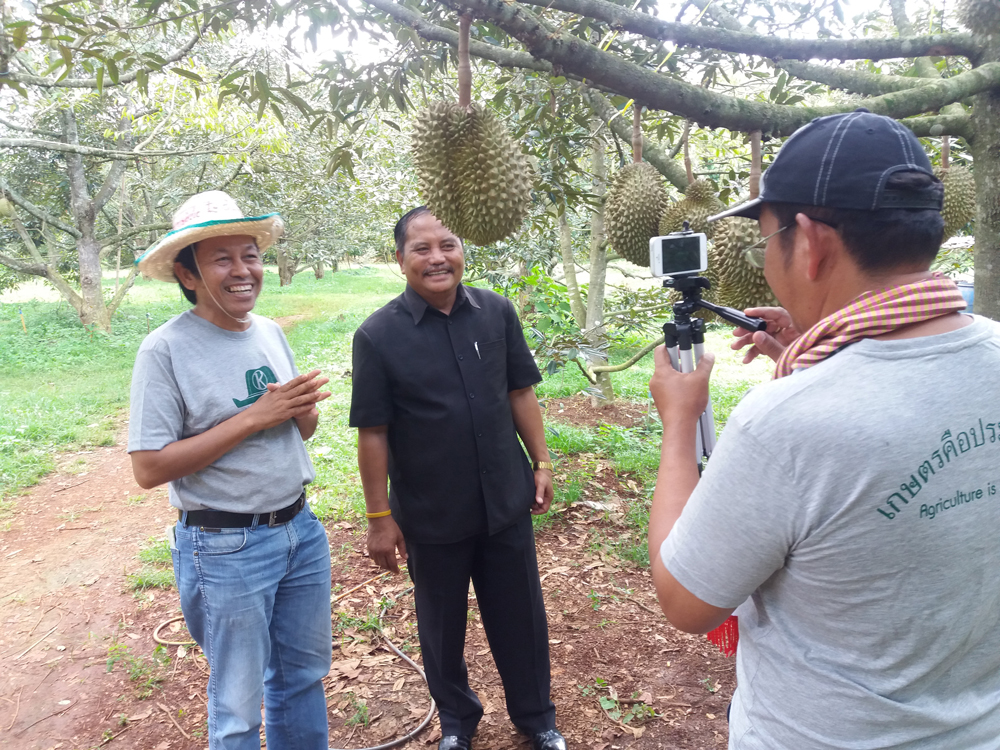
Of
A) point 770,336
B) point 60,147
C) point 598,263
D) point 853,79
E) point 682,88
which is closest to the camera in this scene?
point 682,88

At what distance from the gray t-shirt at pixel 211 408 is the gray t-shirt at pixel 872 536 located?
1342 millimetres

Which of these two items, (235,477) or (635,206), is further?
(635,206)

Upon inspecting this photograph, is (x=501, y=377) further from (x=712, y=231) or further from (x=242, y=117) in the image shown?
(x=242, y=117)

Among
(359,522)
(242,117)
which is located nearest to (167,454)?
(359,522)

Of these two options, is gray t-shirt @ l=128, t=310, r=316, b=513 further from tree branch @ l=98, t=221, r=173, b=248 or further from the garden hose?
tree branch @ l=98, t=221, r=173, b=248

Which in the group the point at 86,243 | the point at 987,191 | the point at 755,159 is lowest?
the point at 987,191

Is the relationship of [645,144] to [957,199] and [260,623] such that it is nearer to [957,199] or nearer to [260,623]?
[957,199]

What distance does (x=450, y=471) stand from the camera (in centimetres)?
225

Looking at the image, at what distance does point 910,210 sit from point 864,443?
358mm

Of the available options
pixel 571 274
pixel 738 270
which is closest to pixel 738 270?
pixel 738 270

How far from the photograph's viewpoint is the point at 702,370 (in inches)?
49.1

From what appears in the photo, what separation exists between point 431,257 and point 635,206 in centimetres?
70

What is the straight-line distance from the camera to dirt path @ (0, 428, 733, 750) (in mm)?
2717

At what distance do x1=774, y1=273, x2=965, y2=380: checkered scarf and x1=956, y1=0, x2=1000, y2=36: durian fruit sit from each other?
1126 mm
